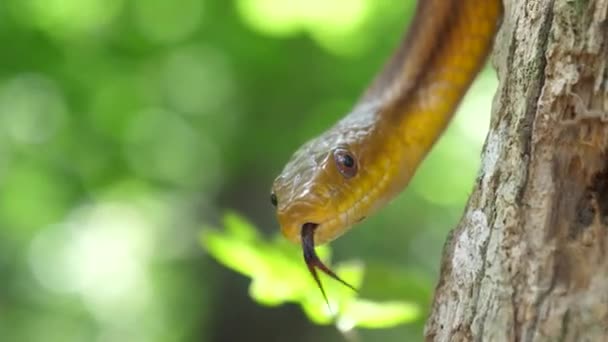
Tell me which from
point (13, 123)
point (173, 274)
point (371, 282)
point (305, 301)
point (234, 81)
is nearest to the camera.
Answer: point (305, 301)

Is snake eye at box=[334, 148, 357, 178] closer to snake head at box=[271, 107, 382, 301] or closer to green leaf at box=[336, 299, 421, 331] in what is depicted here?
snake head at box=[271, 107, 382, 301]

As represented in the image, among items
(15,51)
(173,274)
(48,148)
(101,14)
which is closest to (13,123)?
(48,148)

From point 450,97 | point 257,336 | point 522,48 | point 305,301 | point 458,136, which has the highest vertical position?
point 458,136

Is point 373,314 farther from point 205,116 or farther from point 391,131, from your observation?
point 205,116

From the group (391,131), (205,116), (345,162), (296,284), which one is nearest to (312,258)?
(296,284)

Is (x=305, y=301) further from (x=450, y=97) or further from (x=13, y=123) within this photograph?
(x=13, y=123)

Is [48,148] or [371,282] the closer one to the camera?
[371,282]

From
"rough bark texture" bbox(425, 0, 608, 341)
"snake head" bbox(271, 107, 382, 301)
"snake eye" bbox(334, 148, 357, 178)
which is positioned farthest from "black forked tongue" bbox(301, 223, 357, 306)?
"rough bark texture" bbox(425, 0, 608, 341)
